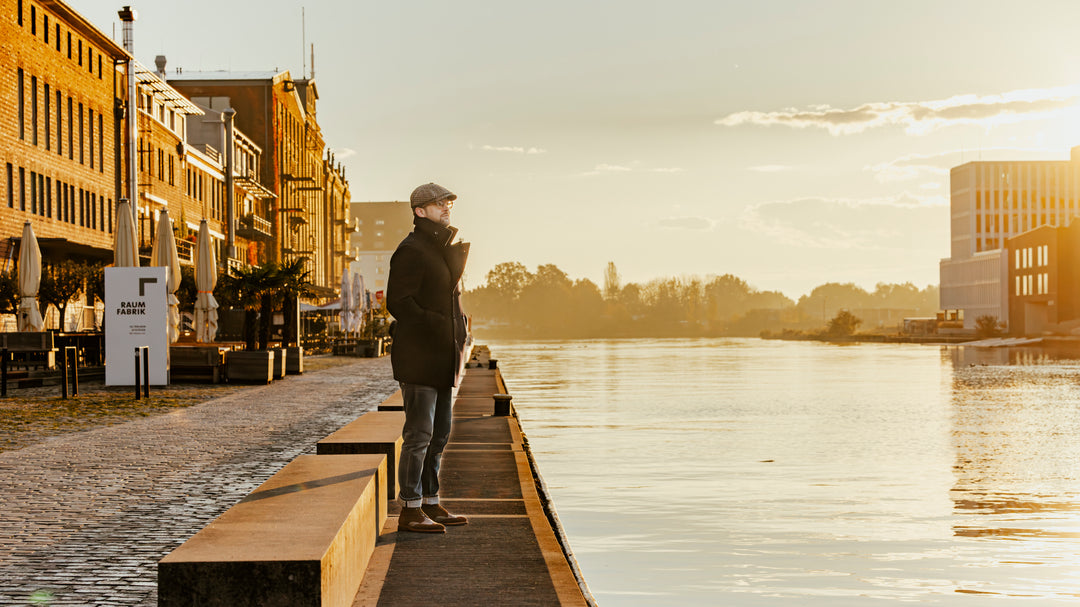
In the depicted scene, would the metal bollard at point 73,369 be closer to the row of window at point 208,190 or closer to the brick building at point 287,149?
the row of window at point 208,190

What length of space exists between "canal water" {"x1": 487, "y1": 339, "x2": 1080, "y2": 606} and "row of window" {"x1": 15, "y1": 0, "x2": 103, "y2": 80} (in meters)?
28.6

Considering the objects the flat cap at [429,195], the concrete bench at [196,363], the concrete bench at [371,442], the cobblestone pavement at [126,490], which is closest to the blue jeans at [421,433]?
the concrete bench at [371,442]

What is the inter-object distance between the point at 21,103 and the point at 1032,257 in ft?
331

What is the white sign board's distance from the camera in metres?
24.2

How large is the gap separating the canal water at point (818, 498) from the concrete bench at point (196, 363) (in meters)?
7.50

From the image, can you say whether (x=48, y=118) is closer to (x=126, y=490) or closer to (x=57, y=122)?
(x=57, y=122)

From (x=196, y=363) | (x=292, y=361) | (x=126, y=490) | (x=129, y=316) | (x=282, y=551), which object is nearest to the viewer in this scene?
(x=282, y=551)

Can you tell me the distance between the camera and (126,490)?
406 inches

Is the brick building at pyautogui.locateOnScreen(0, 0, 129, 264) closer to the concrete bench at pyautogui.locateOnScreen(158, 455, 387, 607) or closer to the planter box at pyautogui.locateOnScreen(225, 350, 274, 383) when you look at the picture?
the planter box at pyautogui.locateOnScreen(225, 350, 274, 383)

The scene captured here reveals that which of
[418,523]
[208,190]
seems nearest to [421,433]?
[418,523]

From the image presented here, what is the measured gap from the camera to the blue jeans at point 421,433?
7.41m

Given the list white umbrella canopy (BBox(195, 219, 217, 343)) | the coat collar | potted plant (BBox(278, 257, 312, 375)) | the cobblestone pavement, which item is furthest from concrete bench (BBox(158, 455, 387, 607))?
potted plant (BBox(278, 257, 312, 375))

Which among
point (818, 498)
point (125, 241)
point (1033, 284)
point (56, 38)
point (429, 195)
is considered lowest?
point (818, 498)

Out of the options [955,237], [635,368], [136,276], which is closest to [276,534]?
[136,276]
